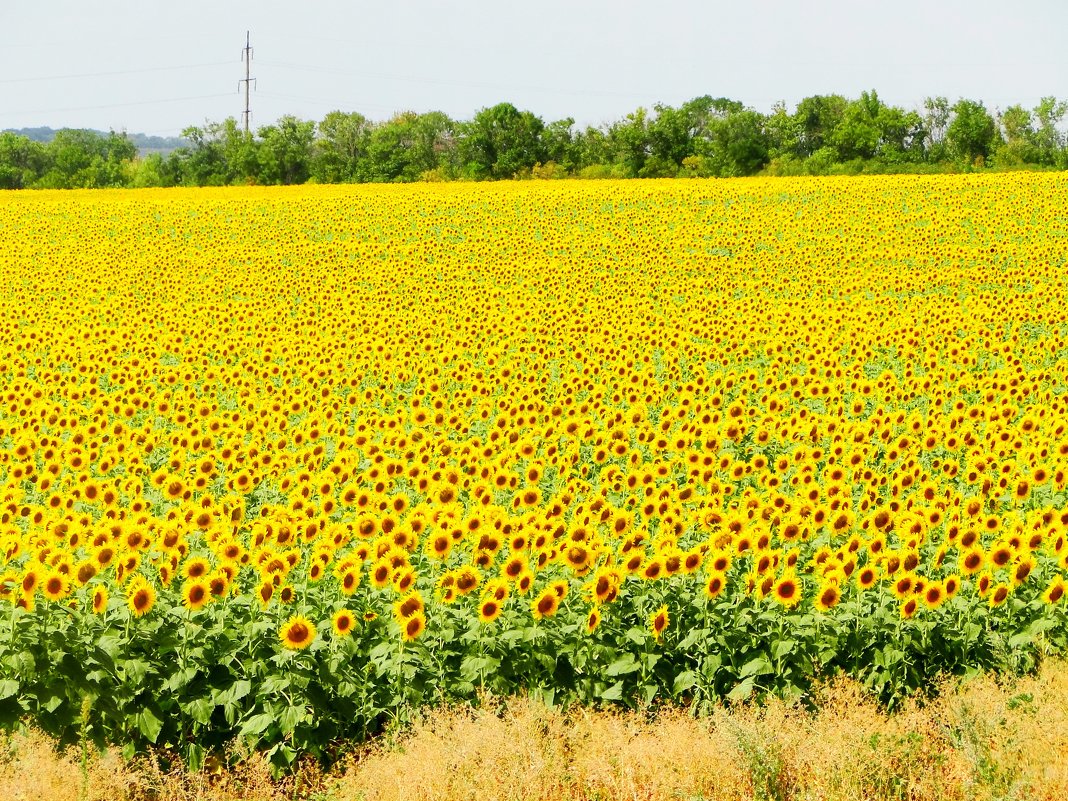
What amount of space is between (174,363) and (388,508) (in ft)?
37.0

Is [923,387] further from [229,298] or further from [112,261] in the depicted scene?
[112,261]

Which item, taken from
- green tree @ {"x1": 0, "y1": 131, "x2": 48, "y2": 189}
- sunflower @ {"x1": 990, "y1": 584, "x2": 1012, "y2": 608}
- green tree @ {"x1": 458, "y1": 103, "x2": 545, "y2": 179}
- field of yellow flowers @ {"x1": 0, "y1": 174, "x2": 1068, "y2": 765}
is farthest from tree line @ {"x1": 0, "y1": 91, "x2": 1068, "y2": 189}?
sunflower @ {"x1": 990, "y1": 584, "x2": 1012, "y2": 608}

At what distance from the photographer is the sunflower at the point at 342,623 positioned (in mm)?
6977

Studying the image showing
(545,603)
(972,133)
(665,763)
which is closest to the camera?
(665,763)

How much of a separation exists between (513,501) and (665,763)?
3855 mm

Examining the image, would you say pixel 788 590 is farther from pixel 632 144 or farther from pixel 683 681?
pixel 632 144

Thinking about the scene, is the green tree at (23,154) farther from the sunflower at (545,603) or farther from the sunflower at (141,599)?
the sunflower at (545,603)

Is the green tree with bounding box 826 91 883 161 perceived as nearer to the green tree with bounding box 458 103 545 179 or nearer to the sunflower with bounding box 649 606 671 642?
the green tree with bounding box 458 103 545 179

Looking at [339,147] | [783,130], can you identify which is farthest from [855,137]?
[339,147]

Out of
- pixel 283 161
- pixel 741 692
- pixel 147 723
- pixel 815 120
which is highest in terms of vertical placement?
pixel 815 120

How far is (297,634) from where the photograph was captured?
6.87 m

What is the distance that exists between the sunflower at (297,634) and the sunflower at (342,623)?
0.48ft

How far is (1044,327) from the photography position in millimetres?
19828

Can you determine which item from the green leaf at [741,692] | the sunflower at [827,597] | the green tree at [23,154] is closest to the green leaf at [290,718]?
the green leaf at [741,692]
